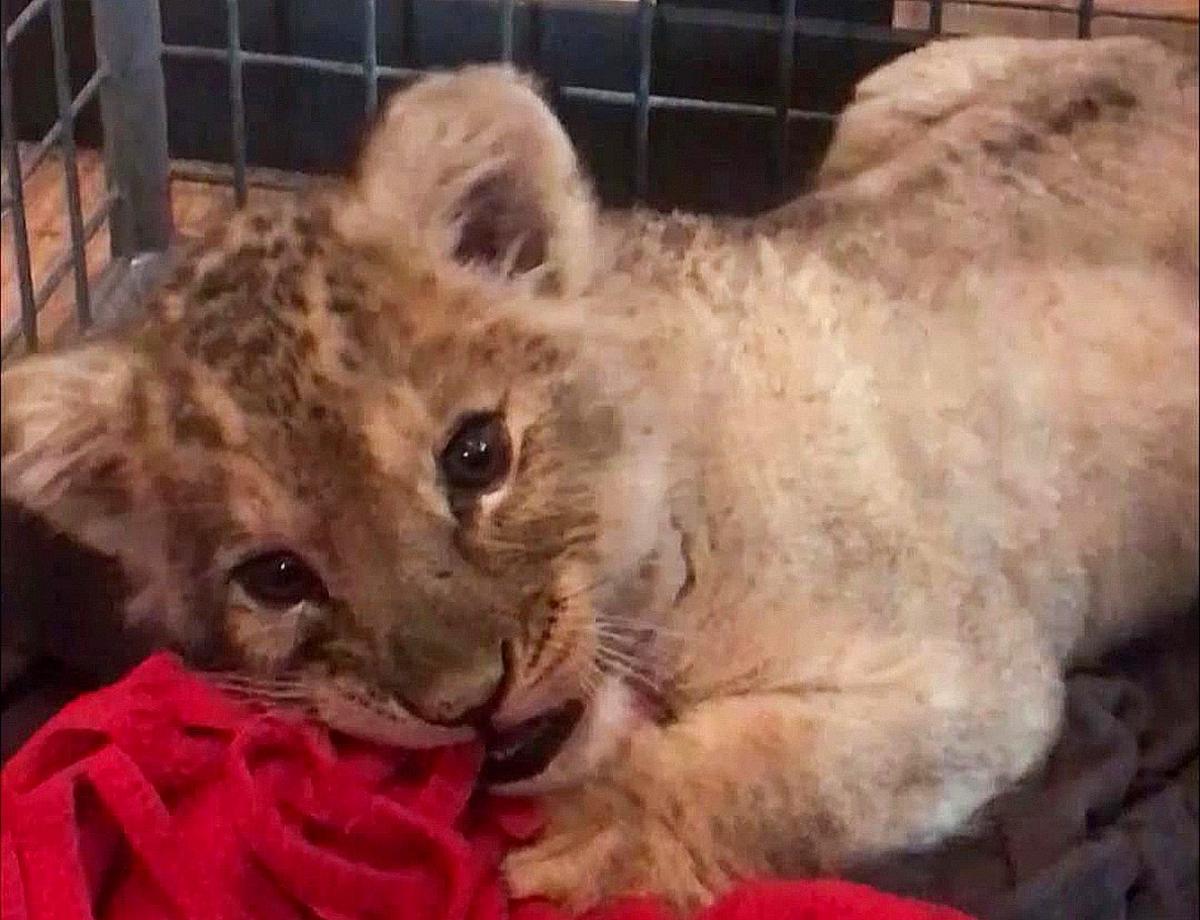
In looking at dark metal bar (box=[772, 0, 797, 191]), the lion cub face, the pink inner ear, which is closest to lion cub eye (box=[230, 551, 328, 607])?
the lion cub face

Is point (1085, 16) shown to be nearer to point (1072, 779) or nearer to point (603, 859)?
point (1072, 779)

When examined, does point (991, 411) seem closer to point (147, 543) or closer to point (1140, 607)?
point (1140, 607)

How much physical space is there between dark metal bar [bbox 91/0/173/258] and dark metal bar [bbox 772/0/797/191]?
15.4 inches

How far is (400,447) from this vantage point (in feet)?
3.59

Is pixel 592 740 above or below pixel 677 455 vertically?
below

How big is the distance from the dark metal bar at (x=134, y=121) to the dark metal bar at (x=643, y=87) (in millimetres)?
301

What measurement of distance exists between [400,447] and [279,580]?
13 cm

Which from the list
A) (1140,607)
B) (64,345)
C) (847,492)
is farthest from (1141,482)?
(64,345)

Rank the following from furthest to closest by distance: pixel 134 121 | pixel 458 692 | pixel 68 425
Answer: pixel 134 121 < pixel 68 425 < pixel 458 692

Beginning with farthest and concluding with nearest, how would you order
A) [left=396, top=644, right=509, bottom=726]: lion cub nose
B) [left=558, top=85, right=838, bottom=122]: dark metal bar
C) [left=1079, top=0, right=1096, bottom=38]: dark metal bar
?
[left=1079, top=0, right=1096, bottom=38]: dark metal bar < [left=558, top=85, right=838, bottom=122]: dark metal bar < [left=396, top=644, right=509, bottom=726]: lion cub nose

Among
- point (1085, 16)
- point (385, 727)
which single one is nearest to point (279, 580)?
point (385, 727)

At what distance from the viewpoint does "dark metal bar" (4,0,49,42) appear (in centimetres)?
126

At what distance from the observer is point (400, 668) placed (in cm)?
108

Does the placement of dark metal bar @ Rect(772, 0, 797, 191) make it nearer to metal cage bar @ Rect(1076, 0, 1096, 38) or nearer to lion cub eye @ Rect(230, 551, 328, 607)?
metal cage bar @ Rect(1076, 0, 1096, 38)
